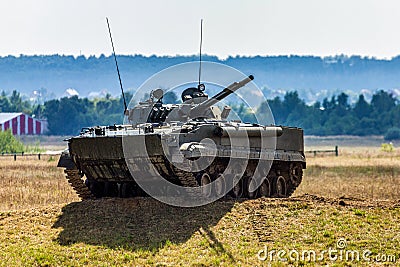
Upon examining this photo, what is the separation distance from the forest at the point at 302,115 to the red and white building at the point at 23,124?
4.36ft

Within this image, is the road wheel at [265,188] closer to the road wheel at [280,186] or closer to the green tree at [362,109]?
the road wheel at [280,186]

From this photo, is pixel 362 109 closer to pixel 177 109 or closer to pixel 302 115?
pixel 302 115

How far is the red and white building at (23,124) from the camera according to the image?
10575 cm

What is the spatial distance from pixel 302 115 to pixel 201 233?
10236cm

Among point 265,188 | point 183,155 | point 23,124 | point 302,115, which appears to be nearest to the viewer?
point 183,155

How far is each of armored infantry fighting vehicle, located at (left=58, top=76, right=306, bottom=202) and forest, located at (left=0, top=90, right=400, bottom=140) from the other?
266 feet

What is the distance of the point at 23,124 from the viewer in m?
110

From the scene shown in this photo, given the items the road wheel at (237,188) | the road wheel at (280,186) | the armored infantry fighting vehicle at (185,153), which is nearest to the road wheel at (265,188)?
the armored infantry fighting vehicle at (185,153)

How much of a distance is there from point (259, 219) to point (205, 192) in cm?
284

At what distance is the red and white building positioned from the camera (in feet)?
347

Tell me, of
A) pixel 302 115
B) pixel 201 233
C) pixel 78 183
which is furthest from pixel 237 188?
pixel 302 115

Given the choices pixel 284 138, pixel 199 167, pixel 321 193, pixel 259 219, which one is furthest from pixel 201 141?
pixel 321 193

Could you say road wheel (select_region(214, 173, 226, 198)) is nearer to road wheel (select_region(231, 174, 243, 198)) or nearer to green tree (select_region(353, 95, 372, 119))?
road wheel (select_region(231, 174, 243, 198))

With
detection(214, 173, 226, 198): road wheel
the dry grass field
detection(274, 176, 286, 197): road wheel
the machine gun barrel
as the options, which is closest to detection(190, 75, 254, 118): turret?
the machine gun barrel
